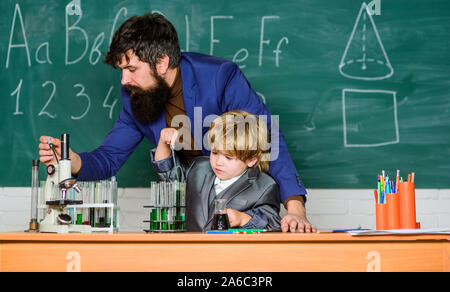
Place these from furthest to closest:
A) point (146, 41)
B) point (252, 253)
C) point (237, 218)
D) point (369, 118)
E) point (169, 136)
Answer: point (369, 118) → point (146, 41) → point (169, 136) → point (237, 218) → point (252, 253)

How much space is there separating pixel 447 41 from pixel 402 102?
1.29 feet

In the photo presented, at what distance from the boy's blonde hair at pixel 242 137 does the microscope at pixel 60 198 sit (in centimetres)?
50

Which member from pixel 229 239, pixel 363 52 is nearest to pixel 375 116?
pixel 363 52

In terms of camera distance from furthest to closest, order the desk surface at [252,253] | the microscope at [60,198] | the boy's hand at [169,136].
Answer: the boy's hand at [169,136] < the microscope at [60,198] < the desk surface at [252,253]

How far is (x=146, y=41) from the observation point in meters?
1.99

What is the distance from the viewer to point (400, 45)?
270 cm

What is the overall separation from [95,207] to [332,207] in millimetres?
1552

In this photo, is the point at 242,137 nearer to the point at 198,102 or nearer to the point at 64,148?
the point at 198,102

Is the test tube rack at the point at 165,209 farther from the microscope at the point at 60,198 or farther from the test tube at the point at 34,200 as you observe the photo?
the test tube at the point at 34,200

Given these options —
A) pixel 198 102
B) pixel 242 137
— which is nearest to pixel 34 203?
pixel 242 137

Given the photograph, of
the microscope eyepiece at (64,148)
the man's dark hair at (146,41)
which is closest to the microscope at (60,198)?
the microscope eyepiece at (64,148)

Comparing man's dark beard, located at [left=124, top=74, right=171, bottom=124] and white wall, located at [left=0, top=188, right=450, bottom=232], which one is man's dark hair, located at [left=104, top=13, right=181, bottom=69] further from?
white wall, located at [left=0, top=188, right=450, bottom=232]

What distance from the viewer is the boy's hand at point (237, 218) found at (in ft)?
4.89

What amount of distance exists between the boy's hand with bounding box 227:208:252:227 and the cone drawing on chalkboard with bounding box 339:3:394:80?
55.0 inches
